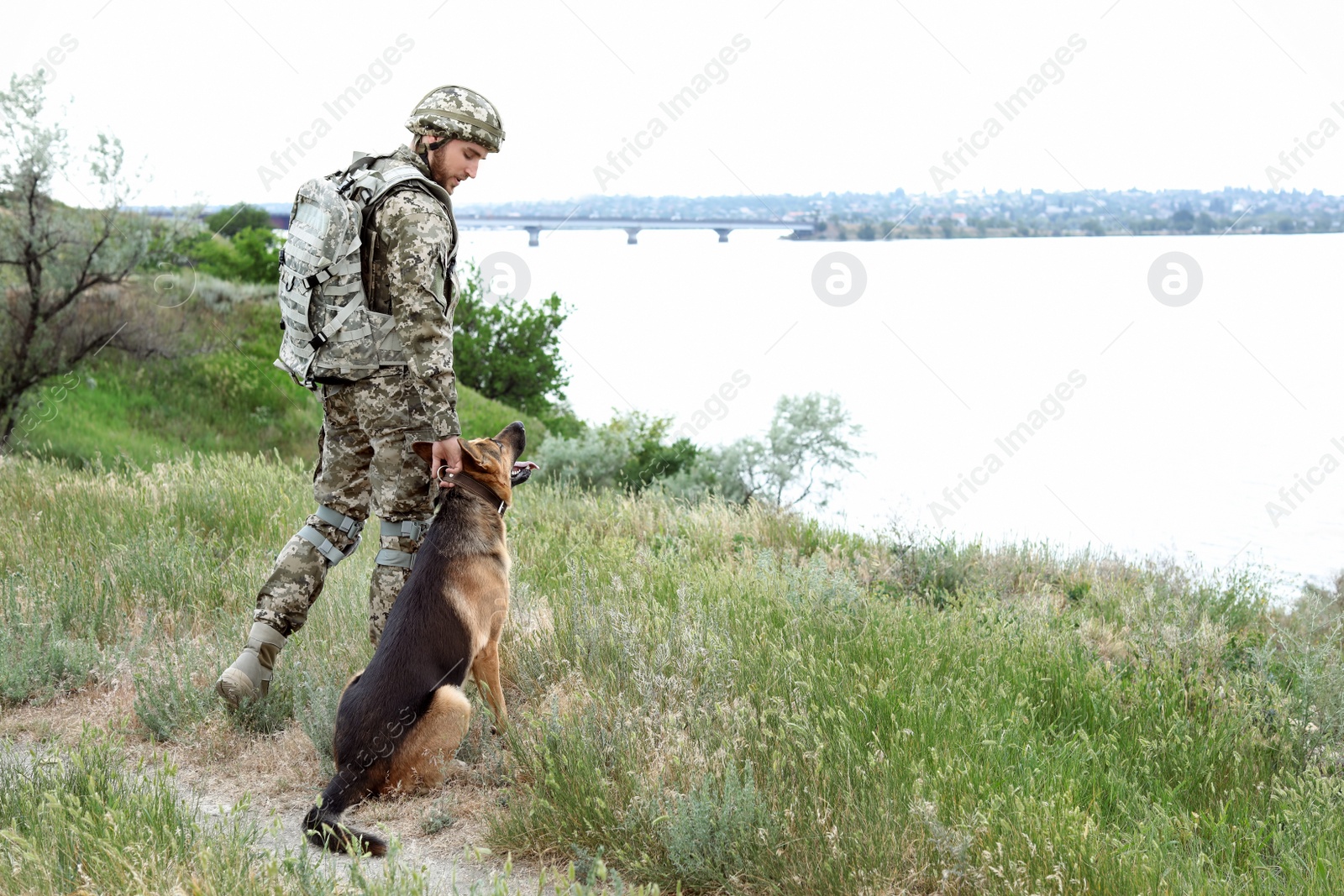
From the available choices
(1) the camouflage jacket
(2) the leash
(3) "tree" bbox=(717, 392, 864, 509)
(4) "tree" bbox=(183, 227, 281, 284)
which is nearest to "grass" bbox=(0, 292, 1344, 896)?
(2) the leash

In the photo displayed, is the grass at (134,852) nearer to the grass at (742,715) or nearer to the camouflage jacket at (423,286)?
the grass at (742,715)

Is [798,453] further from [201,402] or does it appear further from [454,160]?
[201,402]

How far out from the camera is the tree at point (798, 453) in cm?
1503

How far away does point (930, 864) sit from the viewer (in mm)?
3203

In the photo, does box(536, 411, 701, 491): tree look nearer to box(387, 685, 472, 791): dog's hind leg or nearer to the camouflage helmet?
the camouflage helmet

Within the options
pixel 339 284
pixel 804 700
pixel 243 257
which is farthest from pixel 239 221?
pixel 804 700

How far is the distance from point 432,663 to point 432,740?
32 cm

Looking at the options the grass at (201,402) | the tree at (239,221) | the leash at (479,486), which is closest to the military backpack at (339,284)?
the leash at (479,486)

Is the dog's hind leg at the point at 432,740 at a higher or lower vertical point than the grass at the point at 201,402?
higher

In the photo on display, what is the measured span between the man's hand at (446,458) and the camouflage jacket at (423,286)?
38 mm

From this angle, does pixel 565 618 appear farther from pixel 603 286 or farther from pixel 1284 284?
pixel 1284 284

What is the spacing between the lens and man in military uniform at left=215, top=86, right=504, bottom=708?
418 cm

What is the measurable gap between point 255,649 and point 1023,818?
3.40 m

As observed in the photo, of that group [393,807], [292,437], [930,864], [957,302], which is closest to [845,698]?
[930,864]
